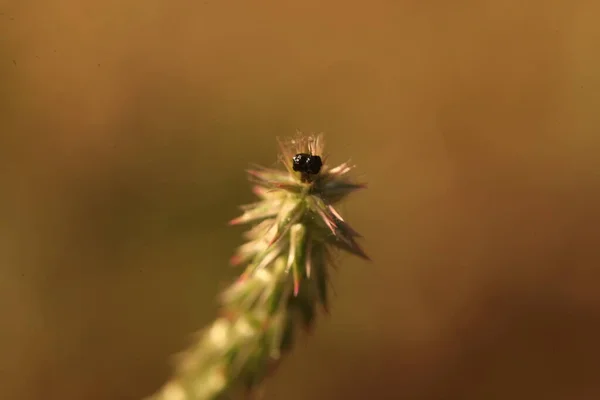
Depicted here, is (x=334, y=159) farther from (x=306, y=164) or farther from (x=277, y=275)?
(x=306, y=164)

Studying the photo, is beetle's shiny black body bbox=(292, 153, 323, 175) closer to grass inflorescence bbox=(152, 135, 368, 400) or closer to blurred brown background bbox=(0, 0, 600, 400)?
grass inflorescence bbox=(152, 135, 368, 400)

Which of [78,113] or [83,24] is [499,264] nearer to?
[78,113]

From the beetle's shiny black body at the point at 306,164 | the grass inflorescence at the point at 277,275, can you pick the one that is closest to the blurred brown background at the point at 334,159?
the grass inflorescence at the point at 277,275

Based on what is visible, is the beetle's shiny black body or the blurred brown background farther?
the blurred brown background

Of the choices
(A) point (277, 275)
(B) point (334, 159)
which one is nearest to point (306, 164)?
(A) point (277, 275)

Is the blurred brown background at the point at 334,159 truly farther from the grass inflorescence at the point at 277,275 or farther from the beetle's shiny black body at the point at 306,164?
the beetle's shiny black body at the point at 306,164

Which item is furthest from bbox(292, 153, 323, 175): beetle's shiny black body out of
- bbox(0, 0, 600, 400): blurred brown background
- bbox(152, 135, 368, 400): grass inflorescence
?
bbox(0, 0, 600, 400): blurred brown background

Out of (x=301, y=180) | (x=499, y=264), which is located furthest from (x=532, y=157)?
(x=301, y=180)

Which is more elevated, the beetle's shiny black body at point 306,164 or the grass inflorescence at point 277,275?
the beetle's shiny black body at point 306,164
